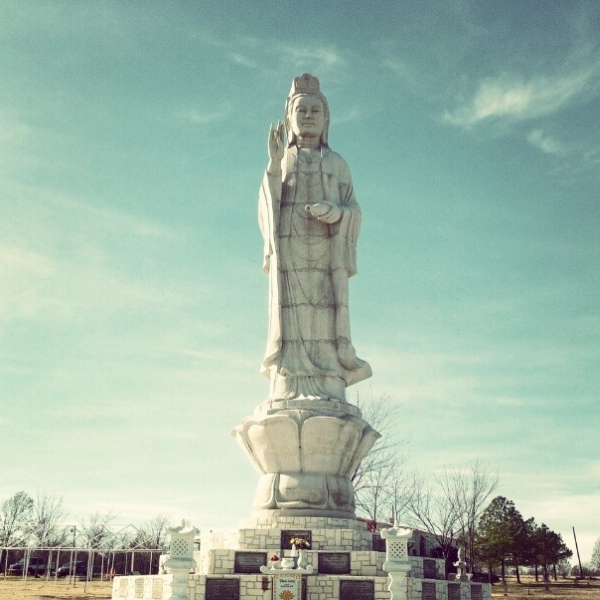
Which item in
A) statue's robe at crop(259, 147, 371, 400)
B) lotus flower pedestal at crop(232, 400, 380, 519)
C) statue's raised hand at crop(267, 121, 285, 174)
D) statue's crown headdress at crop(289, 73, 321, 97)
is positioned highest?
statue's crown headdress at crop(289, 73, 321, 97)

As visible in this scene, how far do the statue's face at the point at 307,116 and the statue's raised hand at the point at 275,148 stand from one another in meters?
0.86

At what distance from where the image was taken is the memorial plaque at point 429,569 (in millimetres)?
13891

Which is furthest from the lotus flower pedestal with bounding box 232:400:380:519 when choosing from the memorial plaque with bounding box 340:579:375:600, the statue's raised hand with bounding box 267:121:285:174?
the statue's raised hand with bounding box 267:121:285:174

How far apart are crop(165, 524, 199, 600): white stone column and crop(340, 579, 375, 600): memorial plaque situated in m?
2.47

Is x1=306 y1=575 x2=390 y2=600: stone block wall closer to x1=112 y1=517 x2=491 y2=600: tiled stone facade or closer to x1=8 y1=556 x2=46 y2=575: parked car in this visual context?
x1=112 y1=517 x2=491 y2=600: tiled stone facade

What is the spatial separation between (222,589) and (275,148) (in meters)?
9.26

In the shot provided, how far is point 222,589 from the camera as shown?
1225cm

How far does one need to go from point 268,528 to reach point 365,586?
2.22m

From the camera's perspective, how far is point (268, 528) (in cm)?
1356

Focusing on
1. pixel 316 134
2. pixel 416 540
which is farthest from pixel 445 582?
pixel 316 134

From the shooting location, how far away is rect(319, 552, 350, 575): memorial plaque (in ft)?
41.5

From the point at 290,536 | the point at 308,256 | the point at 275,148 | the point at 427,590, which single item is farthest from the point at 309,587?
the point at 275,148

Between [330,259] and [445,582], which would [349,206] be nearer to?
[330,259]

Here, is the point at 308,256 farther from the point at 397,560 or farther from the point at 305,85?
the point at 397,560
